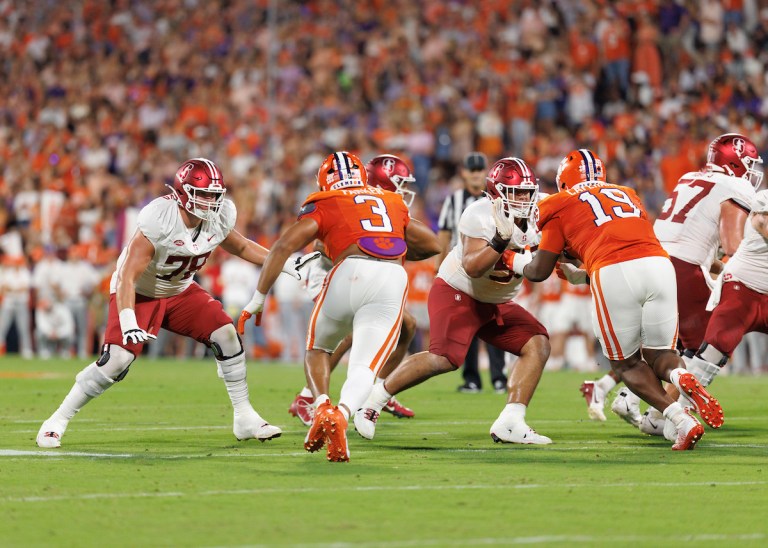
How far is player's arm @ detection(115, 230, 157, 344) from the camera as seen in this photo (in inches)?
335

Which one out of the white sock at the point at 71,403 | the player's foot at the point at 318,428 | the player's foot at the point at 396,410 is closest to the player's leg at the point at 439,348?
the player's foot at the point at 318,428

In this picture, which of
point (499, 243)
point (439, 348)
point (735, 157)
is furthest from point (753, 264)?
point (439, 348)

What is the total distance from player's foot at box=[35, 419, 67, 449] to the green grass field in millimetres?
114

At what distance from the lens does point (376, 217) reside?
8.42 metres

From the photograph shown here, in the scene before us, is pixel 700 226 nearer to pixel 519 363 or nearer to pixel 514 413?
pixel 519 363

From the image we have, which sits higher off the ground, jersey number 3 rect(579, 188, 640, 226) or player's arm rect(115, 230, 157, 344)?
jersey number 3 rect(579, 188, 640, 226)

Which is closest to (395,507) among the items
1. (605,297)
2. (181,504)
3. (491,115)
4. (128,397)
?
(181,504)

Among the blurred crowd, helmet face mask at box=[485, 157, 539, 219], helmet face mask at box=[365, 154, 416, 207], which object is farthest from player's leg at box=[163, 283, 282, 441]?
the blurred crowd

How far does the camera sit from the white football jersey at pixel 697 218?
Answer: 10071mm

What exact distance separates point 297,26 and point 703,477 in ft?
64.7

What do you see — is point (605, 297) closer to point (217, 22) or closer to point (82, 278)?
point (82, 278)

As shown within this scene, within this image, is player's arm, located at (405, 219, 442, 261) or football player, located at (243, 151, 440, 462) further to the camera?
player's arm, located at (405, 219, 442, 261)

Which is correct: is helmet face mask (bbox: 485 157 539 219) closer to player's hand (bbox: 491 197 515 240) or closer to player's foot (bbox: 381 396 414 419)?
player's hand (bbox: 491 197 515 240)

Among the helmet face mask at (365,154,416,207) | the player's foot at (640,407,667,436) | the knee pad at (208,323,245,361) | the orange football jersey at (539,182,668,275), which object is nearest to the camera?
the orange football jersey at (539,182,668,275)
